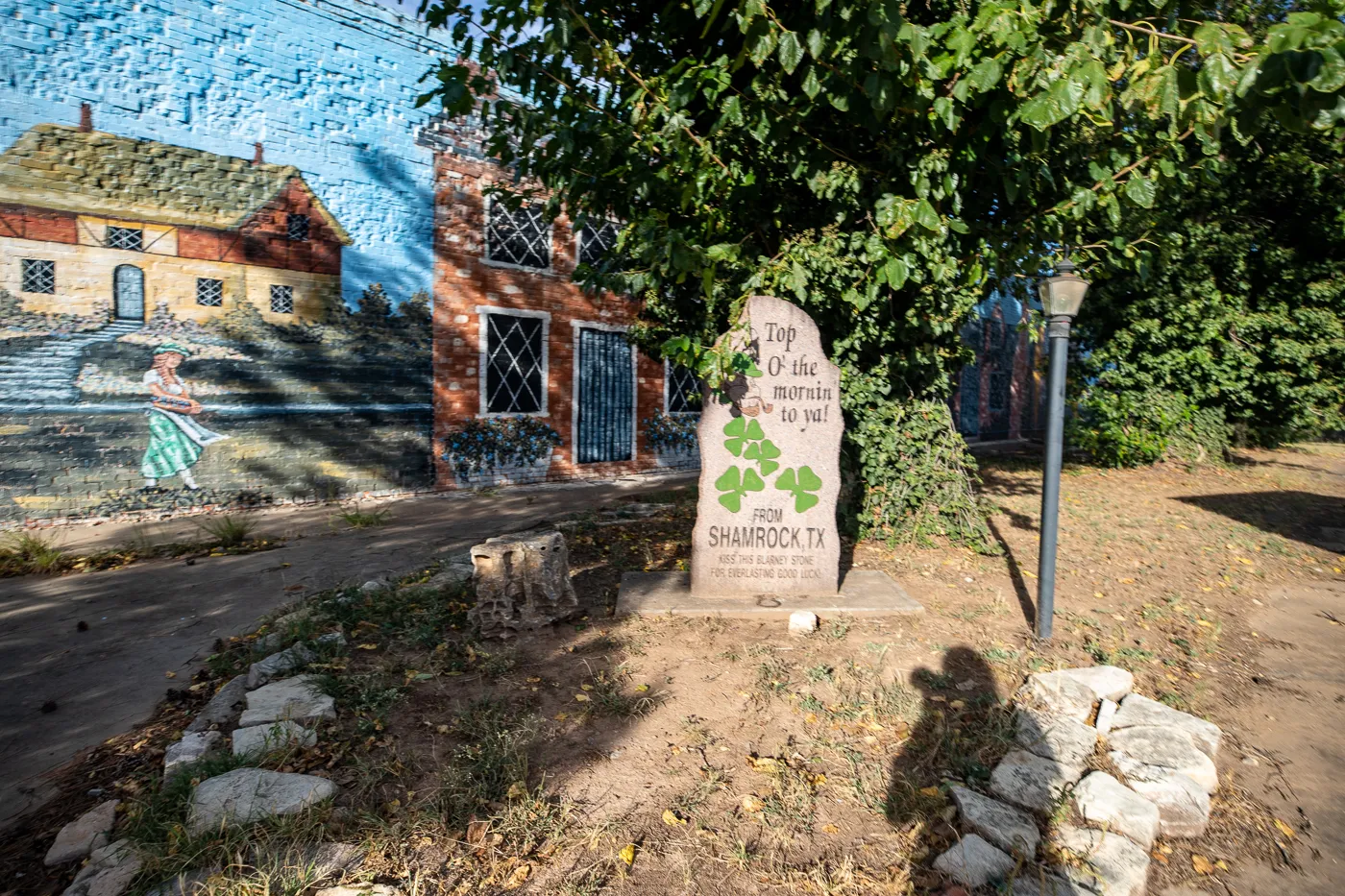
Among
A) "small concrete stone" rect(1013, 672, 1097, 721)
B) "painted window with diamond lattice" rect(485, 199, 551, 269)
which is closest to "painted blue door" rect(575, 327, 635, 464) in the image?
"painted window with diamond lattice" rect(485, 199, 551, 269)

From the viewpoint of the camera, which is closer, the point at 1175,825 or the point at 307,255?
the point at 1175,825

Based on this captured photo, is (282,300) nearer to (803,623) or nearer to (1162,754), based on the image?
(803,623)

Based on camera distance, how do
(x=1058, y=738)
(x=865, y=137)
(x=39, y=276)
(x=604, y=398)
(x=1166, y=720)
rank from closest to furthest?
(x=1058, y=738), (x=1166, y=720), (x=865, y=137), (x=39, y=276), (x=604, y=398)

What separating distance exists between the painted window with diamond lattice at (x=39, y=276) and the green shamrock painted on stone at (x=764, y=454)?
756cm

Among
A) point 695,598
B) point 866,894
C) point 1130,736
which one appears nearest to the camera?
point 866,894

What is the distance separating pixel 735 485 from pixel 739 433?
359mm

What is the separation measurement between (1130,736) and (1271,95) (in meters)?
2.59

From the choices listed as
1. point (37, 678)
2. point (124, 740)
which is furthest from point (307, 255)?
point (124, 740)

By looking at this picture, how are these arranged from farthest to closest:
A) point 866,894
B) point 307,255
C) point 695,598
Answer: point 307,255, point 695,598, point 866,894

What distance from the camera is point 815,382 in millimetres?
4934

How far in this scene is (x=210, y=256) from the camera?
26.9 ft

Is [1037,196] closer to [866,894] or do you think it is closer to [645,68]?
[645,68]

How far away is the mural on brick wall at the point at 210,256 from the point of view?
729 cm

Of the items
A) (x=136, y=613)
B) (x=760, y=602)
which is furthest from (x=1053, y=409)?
(x=136, y=613)
